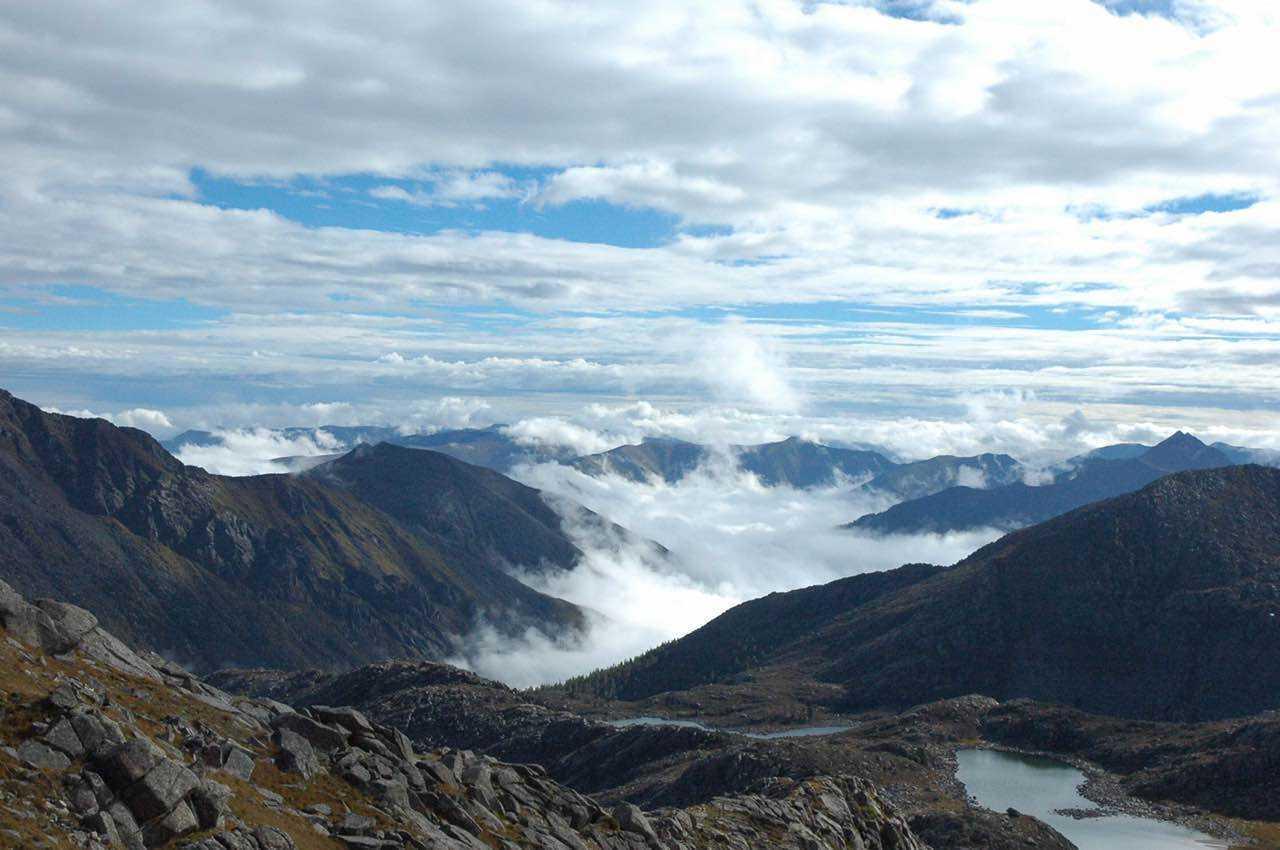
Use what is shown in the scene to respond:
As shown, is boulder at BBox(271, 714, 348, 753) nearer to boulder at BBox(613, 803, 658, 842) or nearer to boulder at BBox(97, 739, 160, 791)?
boulder at BBox(97, 739, 160, 791)

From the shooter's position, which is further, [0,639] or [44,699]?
[0,639]

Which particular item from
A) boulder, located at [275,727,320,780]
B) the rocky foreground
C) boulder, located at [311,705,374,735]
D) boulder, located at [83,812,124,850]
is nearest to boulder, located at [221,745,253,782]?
the rocky foreground

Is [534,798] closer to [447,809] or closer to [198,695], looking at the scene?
[447,809]

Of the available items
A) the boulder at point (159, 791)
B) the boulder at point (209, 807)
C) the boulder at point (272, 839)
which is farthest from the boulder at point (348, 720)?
the boulder at point (159, 791)

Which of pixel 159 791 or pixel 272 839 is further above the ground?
pixel 159 791

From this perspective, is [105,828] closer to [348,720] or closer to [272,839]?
[272,839]

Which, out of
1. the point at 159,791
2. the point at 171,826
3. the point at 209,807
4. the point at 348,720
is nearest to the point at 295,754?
the point at 348,720

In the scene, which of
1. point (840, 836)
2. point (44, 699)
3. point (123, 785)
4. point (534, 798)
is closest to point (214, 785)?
point (123, 785)

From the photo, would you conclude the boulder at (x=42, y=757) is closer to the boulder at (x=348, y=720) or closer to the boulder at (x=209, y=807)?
the boulder at (x=209, y=807)
